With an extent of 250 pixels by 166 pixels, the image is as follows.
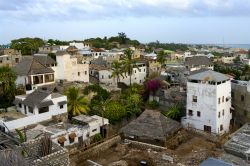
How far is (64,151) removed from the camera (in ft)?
78.3

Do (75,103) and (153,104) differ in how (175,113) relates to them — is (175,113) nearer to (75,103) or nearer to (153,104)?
(153,104)

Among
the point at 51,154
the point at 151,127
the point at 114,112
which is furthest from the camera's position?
the point at 114,112

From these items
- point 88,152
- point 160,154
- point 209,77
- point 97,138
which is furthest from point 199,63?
point 88,152

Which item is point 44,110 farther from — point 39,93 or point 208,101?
point 208,101

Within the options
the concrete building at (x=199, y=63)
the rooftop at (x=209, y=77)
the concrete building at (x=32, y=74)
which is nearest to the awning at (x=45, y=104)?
the concrete building at (x=32, y=74)

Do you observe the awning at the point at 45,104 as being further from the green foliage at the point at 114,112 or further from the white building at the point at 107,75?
the white building at the point at 107,75

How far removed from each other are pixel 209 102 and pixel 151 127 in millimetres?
7832

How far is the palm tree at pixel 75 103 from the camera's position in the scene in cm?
3797

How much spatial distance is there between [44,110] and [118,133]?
9.23 meters

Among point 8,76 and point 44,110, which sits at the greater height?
point 8,76

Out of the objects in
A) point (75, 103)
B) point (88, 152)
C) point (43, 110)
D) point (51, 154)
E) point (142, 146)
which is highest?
point (75, 103)

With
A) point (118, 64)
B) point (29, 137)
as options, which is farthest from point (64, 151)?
point (118, 64)

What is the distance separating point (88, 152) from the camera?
31844 millimetres

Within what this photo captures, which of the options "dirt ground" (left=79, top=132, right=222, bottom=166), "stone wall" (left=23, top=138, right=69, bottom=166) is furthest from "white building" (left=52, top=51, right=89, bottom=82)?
"stone wall" (left=23, top=138, right=69, bottom=166)
